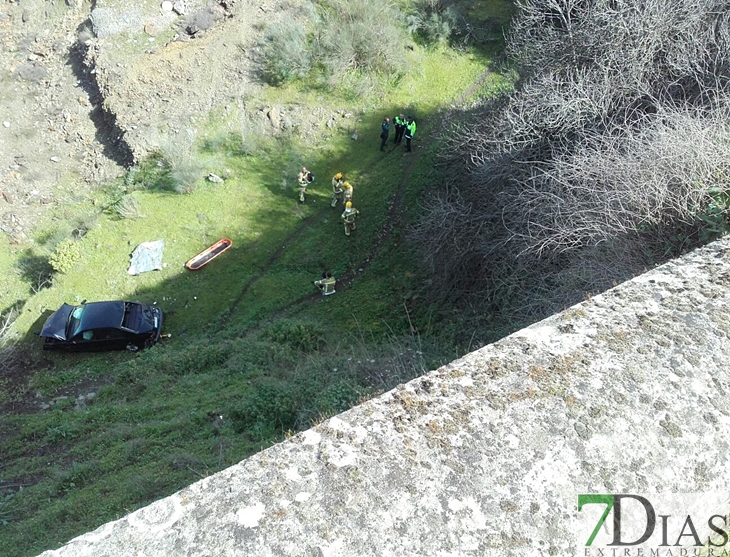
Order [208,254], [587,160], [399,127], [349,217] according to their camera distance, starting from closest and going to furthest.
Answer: [587,160] < [208,254] < [349,217] < [399,127]

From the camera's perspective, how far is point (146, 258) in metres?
15.2

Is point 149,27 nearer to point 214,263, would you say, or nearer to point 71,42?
point 71,42

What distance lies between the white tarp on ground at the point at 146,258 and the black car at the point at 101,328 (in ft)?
6.13

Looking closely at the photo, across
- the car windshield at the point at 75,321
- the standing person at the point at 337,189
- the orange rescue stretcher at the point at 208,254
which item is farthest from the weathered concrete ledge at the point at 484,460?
the standing person at the point at 337,189

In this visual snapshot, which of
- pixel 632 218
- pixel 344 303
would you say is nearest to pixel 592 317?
pixel 632 218

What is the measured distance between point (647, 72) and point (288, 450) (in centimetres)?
1123

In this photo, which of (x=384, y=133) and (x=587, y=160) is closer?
(x=587, y=160)

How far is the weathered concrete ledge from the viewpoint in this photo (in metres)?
2.84

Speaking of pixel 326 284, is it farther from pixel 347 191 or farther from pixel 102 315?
pixel 102 315

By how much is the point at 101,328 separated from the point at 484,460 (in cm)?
1181

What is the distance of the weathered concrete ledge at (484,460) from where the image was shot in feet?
9.30

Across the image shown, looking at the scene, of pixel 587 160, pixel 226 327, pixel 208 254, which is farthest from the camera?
pixel 208 254
